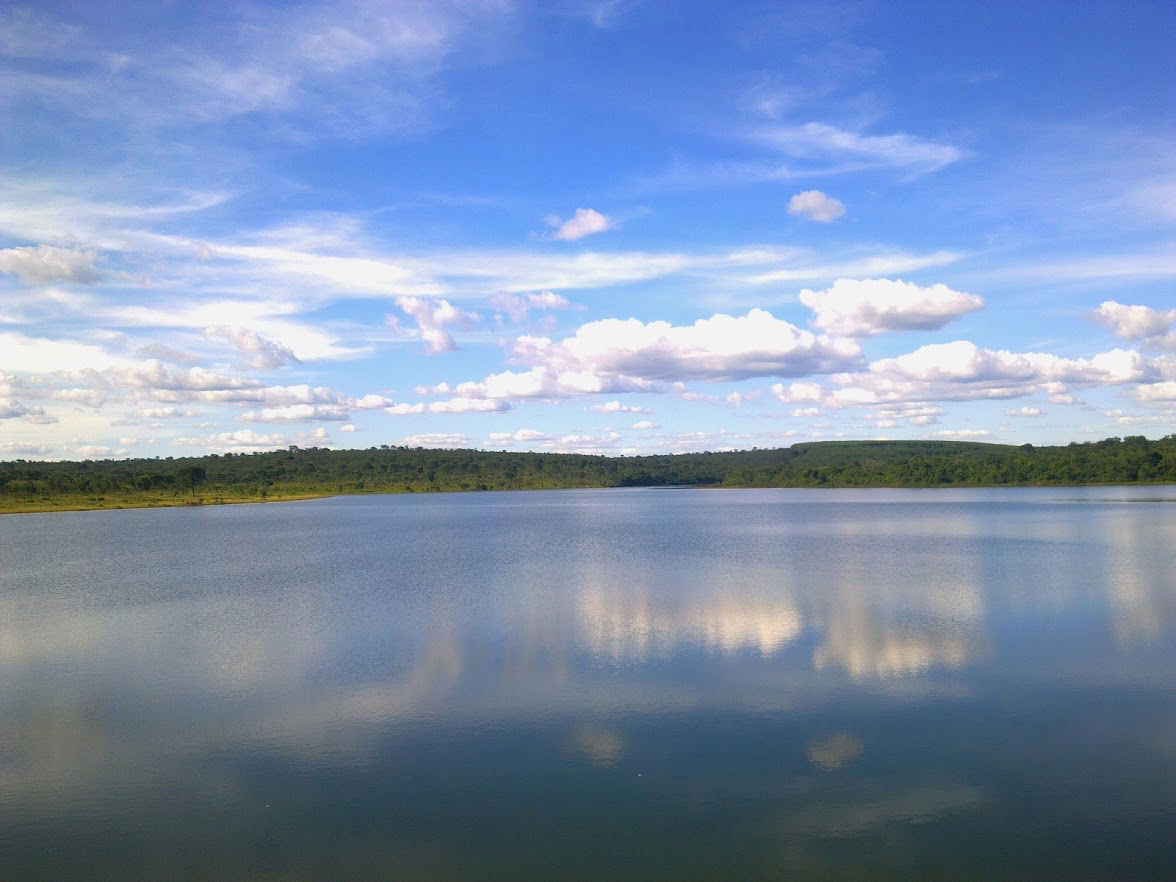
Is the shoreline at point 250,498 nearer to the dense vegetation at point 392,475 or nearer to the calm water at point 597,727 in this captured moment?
the dense vegetation at point 392,475

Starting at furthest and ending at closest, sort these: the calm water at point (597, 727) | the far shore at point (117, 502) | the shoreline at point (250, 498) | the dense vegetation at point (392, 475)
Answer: the dense vegetation at point (392, 475) < the shoreline at point (250, 498) < the far shore at point (117, 502) < the calm water at point (597, 727)

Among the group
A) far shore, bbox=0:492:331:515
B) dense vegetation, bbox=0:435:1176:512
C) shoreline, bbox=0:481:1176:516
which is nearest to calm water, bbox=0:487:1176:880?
far shore, bbox=0:492:331:515

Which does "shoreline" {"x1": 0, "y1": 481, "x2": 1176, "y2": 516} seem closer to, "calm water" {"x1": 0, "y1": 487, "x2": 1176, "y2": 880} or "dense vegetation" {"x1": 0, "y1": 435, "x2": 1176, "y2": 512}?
"dense vegetation" {"x1": 0, "y1": 435, "x2": 1176, "y2": 512}

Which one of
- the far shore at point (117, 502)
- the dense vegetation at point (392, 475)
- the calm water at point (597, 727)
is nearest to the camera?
the calm water at point (597, 727)

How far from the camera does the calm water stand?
10.2m

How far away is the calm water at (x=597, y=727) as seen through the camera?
10.2m

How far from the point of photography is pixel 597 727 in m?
14.4

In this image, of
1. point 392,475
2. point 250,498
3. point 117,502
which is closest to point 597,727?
point 117,502

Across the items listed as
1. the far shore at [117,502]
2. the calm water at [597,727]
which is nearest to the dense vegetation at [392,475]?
the far shore at [117,502]

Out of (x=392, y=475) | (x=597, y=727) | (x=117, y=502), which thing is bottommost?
(x=597, y=727)

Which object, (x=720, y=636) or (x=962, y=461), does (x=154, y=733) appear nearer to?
(x=720, y=636)

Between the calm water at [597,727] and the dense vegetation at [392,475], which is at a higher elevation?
the dense vegetation at [392,475]

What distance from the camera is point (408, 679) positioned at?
17.8 metres

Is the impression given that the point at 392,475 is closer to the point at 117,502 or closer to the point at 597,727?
the point at 117,502
